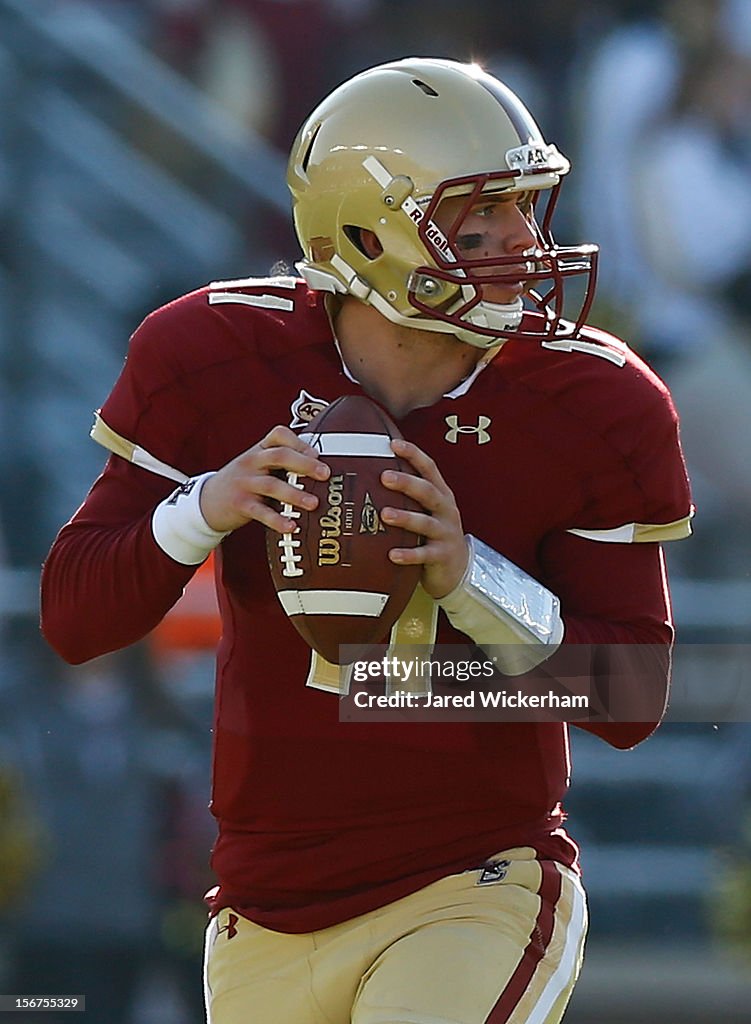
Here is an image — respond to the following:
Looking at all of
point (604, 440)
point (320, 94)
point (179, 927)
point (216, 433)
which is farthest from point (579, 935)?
point (320, 94)

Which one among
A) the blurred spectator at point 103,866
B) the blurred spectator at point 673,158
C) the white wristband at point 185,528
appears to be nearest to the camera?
the white wristband at point 185,528

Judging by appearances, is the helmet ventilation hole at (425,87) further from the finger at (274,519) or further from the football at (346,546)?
the finger at (274,519)

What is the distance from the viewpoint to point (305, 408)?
205 cm

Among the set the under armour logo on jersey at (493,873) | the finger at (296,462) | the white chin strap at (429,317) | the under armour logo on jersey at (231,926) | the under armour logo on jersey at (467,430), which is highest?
the white chin strap at (429,317)

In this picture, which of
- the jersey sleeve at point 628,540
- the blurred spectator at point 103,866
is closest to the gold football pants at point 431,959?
the jersey sleeve at point 628,540

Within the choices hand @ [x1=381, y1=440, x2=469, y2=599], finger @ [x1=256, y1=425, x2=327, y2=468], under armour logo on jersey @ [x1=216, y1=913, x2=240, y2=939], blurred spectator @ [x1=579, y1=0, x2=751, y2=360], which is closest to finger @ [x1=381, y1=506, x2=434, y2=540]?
hand @ [x1=381, y1=440, x2=469, y2=599]

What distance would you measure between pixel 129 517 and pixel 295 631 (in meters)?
0.23

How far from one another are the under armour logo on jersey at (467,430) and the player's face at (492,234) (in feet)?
0.46

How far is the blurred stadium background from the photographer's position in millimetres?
4465

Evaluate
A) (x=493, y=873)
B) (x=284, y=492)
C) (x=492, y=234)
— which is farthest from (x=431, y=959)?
(x=492, y=234)

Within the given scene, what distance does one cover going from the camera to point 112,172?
5.00m

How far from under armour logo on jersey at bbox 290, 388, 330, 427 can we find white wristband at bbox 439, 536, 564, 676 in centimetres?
26

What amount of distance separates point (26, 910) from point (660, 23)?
2796 mm

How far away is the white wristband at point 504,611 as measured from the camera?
1.88 metres
